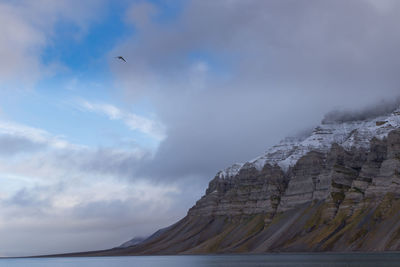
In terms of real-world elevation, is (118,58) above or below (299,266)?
above

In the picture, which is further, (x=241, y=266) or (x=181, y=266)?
(x=181, y=266)

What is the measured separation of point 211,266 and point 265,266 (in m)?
24.7

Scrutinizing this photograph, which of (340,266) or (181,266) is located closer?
(340,266)

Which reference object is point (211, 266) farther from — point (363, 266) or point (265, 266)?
point (363, 266)

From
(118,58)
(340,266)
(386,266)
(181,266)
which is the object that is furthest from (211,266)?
(118,58)

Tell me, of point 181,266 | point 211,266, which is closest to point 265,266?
point 211,266

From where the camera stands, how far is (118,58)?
79.4 m

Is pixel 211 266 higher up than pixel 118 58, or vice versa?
pixel 118 58

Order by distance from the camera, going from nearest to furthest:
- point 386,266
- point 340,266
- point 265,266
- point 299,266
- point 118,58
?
point 118,58 → point 386,266 → point 340,266 → point 299,266 → point 265,266

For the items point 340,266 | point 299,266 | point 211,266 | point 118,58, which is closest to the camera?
point 118,58

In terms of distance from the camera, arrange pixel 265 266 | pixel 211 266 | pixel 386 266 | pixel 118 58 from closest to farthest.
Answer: pixel 118 58
pixel 386 266
pixel 265 266
pixel 211 266

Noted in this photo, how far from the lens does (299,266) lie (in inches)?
5566

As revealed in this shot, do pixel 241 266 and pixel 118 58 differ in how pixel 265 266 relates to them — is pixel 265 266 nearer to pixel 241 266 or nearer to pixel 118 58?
pixel 241 266

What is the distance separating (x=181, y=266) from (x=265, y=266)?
122 feet
